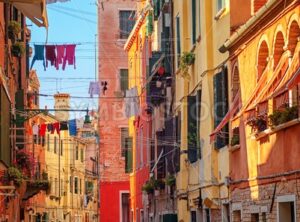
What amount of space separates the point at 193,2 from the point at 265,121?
911cm

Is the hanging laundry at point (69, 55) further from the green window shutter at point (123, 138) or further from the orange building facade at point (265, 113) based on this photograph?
the green window shutter at point (123, 138)

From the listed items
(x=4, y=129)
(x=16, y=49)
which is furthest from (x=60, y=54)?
(x=4, y=129)

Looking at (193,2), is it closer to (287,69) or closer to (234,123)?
(234,123)

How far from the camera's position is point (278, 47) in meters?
17.7

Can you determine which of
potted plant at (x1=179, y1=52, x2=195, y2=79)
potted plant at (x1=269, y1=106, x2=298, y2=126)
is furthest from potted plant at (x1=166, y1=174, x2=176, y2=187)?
potted plant at (x1=269, y1=106, x2=298, y2=126)

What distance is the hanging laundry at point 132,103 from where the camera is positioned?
42.0 m

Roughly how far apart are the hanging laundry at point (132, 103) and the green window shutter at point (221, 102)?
A: 19.5 metres

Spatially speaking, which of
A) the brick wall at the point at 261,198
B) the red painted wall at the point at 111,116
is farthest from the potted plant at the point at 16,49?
the red painted wall at the point at 111,116

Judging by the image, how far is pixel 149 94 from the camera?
1416 inches

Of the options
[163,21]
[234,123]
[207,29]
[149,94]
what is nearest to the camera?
[234,123]

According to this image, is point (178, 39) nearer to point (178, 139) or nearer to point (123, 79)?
point (178, 139)

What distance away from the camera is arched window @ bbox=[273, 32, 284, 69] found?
57.7 ft

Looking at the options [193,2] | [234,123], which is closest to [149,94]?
[193,2]

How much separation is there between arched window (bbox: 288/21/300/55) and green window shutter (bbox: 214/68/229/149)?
4.54 metres
